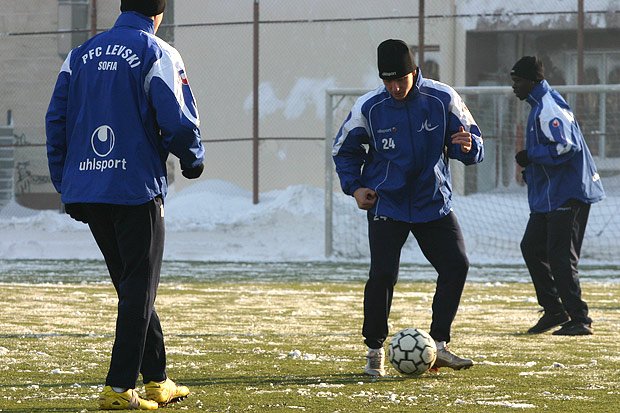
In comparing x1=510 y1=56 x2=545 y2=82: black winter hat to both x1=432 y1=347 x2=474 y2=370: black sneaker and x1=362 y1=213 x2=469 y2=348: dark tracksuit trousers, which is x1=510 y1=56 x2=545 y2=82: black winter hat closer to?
x1=362 y1=213 x2=469 y2=348: dark tracksuit trousers

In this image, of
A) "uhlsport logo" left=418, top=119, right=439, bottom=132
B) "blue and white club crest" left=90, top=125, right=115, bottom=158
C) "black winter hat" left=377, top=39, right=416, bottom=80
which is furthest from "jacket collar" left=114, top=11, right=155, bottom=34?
"uhlsport logo" left=418, top=119, right=439, bottom=132

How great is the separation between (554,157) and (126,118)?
429cm

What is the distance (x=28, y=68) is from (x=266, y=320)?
1740 centimetres

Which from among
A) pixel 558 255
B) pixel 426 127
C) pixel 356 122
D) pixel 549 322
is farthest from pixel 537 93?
pixel 356 122

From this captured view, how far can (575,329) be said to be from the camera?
946 cm

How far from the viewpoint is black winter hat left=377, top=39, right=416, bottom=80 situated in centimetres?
717

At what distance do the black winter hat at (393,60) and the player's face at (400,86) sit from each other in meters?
0.05

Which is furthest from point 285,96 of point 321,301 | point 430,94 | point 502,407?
point 502,407

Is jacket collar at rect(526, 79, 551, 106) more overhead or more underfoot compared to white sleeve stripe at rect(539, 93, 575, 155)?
more overhead

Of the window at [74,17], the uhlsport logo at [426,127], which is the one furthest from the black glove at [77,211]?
the window at [74,17]

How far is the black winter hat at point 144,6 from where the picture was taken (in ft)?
19.7

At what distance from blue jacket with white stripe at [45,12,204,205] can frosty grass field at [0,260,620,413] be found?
1.02 meters

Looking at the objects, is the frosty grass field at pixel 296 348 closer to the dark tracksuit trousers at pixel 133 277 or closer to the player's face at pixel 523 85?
the dark tracksuit trousers at pixel 133 277

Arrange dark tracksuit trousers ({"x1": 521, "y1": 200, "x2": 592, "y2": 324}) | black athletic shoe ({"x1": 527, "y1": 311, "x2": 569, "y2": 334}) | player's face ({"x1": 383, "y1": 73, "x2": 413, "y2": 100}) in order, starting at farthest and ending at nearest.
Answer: black athletic shoe ({"x1": 527, "y1": 311, "x2": 569, "y2": 334}) < dark tracksuit trousers ({"x1": 521, "y1": 200, "x2": 592, "y2": 324}) < player's face ({"x1": 383, "y1": 73, "x2": 413, "y2": 100})
